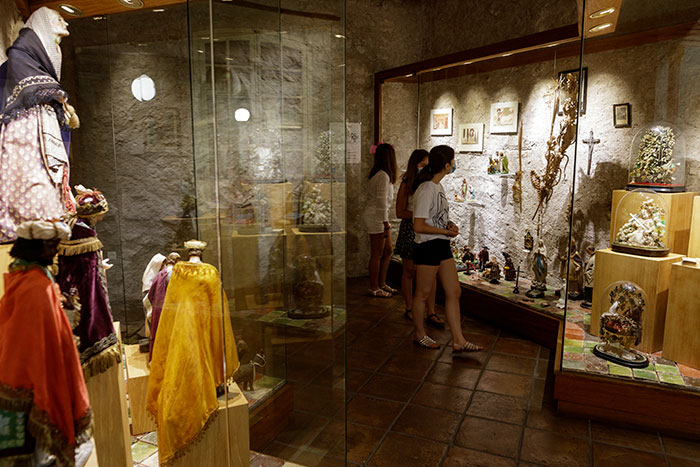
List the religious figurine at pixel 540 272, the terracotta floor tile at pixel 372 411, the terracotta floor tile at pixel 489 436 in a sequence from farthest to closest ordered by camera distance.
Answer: the religious figurine at pixel 540 272 → the terracotta floor tile at pixel 372 411 → the terracotta floor tile at pixel 489 436

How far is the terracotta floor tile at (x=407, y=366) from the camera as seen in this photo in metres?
4.05

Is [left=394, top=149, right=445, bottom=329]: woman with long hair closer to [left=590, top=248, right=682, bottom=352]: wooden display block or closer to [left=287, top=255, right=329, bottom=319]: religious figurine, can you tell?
[left=590, top=248, right=682, bottom=352]: wooden display block

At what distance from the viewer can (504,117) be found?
5348mm

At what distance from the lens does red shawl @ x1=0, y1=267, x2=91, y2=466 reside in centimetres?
116

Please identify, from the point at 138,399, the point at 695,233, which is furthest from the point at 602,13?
the point at 138,399

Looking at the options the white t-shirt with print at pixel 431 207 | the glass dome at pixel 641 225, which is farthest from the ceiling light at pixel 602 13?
the white t-shirt with print at pixel 431 207

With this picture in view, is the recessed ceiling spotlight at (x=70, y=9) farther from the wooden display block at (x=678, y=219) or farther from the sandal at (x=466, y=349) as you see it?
the wooden display block at (x=678, y=219)

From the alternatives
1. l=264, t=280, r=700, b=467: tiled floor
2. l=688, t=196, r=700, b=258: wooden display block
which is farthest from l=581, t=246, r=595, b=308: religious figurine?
l=688, t=196, r=700, b=258: wooden display block

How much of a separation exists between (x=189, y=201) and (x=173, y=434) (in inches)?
38.7

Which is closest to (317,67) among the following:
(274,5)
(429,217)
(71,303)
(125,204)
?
(274,5)

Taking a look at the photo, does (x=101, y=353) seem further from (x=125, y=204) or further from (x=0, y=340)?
(x=125, y=204)

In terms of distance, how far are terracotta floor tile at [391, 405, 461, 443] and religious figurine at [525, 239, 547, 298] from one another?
2076mm

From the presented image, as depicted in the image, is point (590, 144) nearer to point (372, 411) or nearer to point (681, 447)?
point (681, 447)

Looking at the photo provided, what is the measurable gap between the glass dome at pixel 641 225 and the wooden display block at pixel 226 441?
3.25 metres
